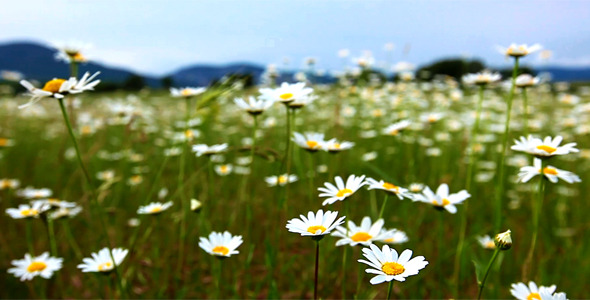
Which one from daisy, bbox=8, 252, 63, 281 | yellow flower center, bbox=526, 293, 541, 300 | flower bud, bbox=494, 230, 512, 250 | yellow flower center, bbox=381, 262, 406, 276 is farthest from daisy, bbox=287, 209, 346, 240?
daisy, bbox=8, 252, 63, 281

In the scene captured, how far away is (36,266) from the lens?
158 centimetres

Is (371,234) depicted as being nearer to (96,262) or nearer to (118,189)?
(96,262)

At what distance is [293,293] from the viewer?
175 centimetres

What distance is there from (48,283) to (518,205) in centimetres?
316

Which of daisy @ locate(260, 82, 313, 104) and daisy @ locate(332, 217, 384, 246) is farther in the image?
daisy @ locate(260, 82, 313, 104)

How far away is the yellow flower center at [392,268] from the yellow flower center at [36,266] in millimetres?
1386

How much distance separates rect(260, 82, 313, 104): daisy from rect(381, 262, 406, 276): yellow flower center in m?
0.62

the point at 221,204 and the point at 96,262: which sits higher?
the point at 96,262

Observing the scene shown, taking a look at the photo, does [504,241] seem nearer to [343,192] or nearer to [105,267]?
[343,192]

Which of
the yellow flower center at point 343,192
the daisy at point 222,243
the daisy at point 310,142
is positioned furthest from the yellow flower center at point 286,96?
the daisy at point 222,243

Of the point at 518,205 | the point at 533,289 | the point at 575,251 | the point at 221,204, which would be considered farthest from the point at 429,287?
the point at 518,205

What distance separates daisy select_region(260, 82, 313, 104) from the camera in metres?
1.29

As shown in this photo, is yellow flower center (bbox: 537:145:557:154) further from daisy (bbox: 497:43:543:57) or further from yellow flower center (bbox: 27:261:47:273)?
yellow flower center (bbox: 27:261:47:273)

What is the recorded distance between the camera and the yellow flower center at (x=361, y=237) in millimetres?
1144
